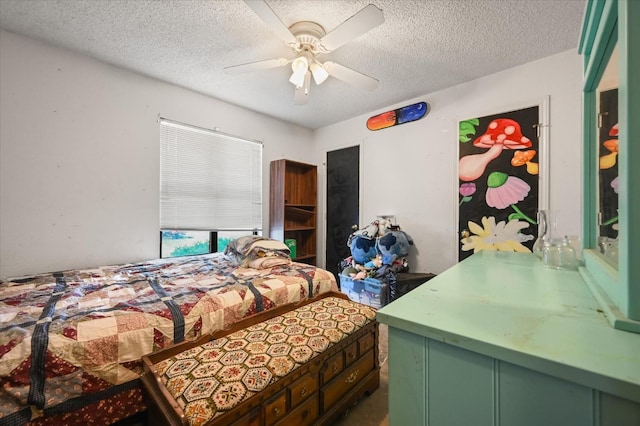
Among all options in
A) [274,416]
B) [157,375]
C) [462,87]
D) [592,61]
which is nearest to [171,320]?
[157,375]

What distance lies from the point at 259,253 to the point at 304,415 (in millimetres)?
1404

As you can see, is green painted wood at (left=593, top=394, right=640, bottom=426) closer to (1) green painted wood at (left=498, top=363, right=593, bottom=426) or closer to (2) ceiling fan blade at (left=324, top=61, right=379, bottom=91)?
(1) green painted wood at (left=498, top=363, right=593, bottom=426)

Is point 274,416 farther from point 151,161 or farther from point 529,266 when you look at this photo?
point 151,161

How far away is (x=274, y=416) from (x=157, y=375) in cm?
51

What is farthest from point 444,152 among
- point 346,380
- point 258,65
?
point 346,380

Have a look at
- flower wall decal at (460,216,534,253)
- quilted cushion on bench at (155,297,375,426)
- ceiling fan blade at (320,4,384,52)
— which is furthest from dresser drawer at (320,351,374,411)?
ceiling fan blade at (320,4,384,52)

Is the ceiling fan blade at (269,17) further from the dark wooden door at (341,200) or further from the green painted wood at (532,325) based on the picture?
the dark wooden door at (341,200)

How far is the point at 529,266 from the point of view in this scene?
44.1 inches

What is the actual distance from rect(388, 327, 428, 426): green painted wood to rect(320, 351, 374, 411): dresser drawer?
0.81 meters

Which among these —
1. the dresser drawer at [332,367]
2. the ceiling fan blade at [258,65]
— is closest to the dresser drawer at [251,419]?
the dresser drawer at [332,367]

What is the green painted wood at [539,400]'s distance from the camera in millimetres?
423

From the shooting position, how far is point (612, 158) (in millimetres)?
775

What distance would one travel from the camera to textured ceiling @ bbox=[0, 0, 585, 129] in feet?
5.38

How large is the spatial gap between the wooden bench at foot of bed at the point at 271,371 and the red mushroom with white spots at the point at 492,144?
5.96 feet
